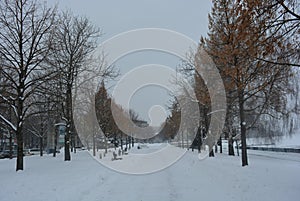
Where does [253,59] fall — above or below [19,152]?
above

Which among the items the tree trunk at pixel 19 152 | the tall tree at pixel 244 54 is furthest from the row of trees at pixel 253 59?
the tree trunk at pixel 19 152

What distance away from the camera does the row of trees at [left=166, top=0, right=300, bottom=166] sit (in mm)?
9172

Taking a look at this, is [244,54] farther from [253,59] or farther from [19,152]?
[19,152]

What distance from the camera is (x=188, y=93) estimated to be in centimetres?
3406

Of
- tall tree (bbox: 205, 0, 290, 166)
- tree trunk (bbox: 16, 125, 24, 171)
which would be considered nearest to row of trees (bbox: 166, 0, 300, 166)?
tall tree (bbox: 205, 0, 290, 166)

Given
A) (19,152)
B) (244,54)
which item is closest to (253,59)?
(244,54)

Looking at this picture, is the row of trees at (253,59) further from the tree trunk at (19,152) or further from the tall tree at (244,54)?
the tree trunk at (19,152)

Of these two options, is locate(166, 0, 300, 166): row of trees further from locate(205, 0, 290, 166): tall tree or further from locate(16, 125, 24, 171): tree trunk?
locate(16, 125, 24, 171): tree trunk

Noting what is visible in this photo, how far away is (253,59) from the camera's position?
1117 cm

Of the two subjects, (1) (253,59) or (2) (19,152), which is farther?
(2) (19,152)

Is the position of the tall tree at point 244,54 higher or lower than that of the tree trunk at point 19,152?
higher

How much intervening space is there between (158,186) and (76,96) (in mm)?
18332

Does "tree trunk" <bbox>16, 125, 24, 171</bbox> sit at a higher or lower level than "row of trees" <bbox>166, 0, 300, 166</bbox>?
lower

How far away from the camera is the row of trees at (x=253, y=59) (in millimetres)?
9172
